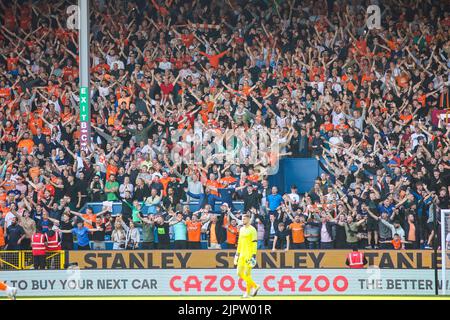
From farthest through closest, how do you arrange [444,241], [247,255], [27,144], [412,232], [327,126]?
[27,144], [327,126], [412,232], [444,241], [247,255]

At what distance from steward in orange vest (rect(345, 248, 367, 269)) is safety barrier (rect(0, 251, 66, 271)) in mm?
7253

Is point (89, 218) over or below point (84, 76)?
below

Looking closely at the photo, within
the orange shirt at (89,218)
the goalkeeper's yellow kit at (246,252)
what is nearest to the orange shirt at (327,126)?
the goalkeeper's yellow kit at (246,252)

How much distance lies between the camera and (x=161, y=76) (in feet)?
99.3

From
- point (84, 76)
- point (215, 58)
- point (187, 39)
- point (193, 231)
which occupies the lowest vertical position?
point (193, 231)

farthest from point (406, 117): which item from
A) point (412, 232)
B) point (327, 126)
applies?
point (412, 232)

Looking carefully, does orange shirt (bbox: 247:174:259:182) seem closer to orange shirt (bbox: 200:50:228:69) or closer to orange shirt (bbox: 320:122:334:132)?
orange shirt (bbox: 320:122:334:132)

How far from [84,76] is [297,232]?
7222 mm

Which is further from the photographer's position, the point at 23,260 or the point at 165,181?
the point at 165,181

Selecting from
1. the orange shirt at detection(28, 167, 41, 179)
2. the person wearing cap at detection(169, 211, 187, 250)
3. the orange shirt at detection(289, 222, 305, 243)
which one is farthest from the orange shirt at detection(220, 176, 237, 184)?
the orange shirt at detection(28, 167, 41, 179)

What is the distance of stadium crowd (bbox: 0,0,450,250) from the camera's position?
25.6 meters

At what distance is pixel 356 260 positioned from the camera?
24109 mm

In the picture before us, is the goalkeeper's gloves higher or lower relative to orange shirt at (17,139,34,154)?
lower

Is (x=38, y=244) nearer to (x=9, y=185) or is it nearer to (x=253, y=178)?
(x=9, y=185)
